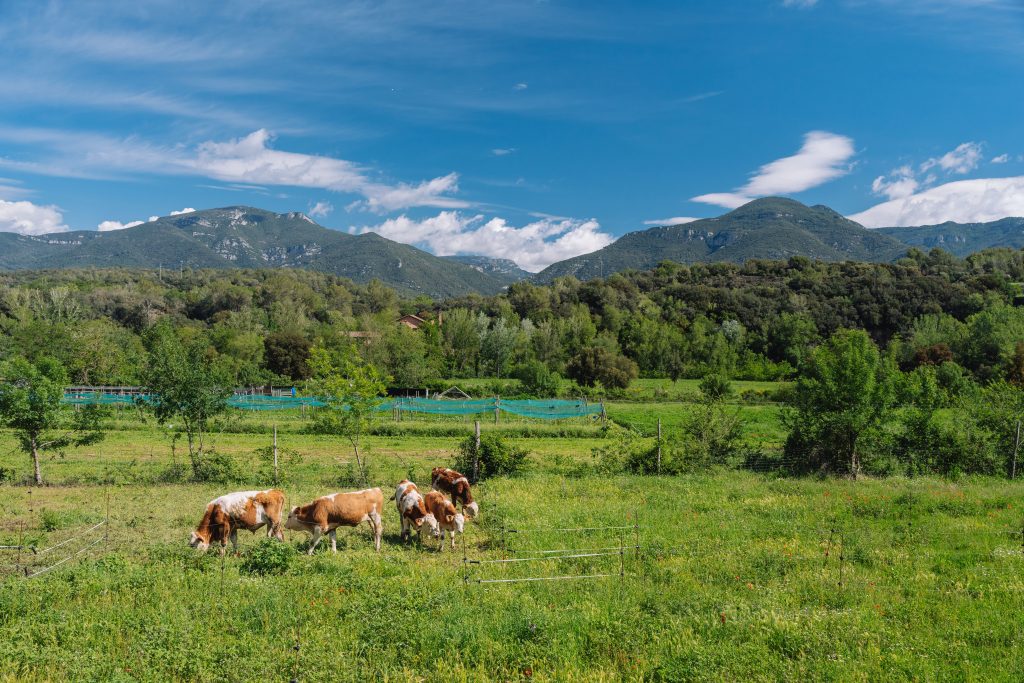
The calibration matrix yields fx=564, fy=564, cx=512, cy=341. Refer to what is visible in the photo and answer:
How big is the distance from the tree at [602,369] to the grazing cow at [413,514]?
45.0 metres

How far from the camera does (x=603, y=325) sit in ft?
293

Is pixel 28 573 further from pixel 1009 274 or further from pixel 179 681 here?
pixel 1009 274

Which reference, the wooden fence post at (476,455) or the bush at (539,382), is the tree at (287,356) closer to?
the bush at (539,382)

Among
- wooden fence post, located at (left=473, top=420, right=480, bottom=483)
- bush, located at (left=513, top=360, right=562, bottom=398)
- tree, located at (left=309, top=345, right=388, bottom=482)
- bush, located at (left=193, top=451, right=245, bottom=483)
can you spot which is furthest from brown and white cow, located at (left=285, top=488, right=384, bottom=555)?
bush, located at (left=513, top=360, right=562, bottom=398)

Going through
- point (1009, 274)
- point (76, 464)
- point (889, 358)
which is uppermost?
point (1009, 274)

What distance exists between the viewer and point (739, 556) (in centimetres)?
1038

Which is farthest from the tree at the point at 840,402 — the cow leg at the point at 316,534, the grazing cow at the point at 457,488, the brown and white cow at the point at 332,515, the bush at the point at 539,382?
the bush at the point at 539,382

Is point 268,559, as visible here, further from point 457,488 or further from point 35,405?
point 35,405

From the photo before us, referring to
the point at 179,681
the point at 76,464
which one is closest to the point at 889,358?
the point at 179,681

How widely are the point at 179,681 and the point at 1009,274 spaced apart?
4475 inches

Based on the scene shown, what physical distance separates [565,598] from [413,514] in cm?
465

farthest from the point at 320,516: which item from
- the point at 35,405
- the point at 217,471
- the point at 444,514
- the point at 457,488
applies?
the point at 35,405

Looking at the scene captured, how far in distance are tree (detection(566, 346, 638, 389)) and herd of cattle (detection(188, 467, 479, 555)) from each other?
1780 inches

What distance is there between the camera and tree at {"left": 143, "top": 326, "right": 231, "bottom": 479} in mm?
19359
